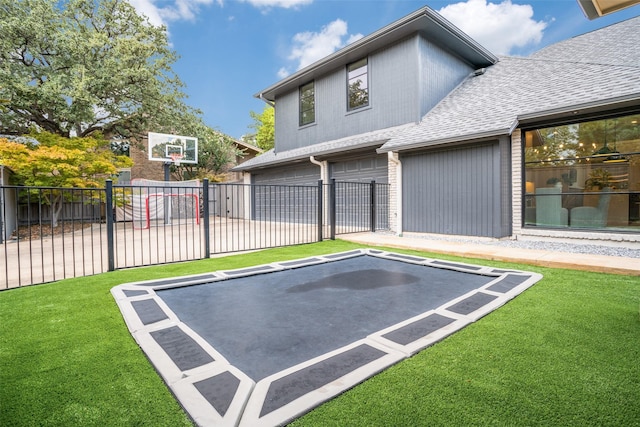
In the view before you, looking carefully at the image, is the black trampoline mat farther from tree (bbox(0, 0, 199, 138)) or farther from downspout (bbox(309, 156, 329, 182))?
tree (bbox(0, 0, 199, 138))

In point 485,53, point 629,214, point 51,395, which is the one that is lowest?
point 51,395

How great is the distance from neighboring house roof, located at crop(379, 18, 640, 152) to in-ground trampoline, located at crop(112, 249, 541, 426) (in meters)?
3.59

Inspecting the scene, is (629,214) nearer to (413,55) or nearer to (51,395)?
(413,55)

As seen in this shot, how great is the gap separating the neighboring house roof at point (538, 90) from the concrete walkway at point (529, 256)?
A: 2317 mm

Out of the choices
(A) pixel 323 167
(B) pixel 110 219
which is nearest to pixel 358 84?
(A) pixel 323 167

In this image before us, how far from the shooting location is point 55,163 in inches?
392

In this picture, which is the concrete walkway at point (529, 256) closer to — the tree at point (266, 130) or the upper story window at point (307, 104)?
the upper story window at point (307, 104)

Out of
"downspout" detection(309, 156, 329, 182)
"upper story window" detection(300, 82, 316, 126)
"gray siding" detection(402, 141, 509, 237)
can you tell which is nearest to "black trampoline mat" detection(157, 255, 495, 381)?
"gray siding" detection(402, 141, 509, 237)

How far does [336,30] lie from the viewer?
106 feet

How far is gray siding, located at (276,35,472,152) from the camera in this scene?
29.0ft

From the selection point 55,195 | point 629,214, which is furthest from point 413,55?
point 55,195

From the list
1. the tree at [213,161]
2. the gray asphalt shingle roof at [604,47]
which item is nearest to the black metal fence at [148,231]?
the tree at [213,161]

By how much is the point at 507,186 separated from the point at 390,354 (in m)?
5.93

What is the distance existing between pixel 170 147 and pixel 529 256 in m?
14.3
